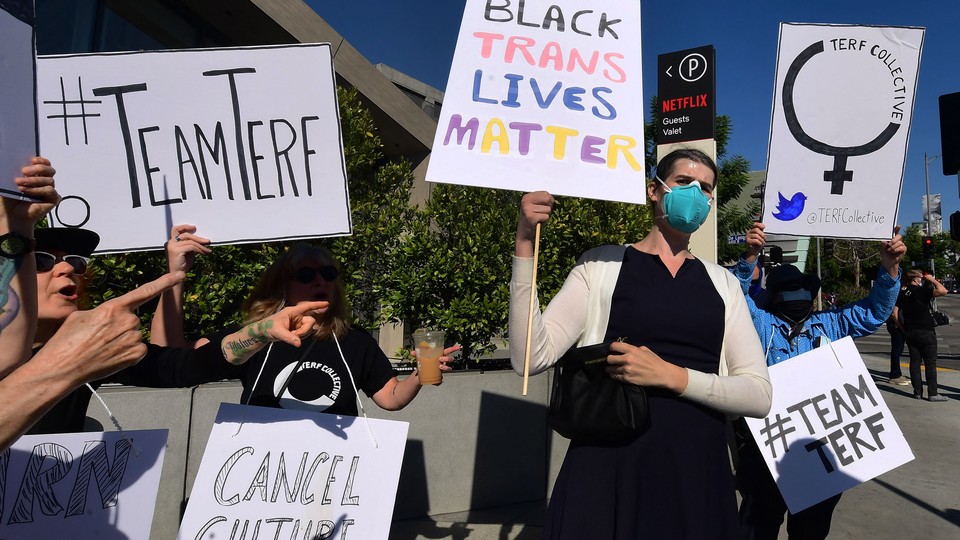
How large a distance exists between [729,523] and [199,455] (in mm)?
3063

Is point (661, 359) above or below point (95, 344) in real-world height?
below

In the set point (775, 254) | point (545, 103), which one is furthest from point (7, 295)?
point (775, 254)

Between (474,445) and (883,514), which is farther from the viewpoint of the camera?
(883,514)

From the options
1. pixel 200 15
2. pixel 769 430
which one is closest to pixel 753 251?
pixel 769 430

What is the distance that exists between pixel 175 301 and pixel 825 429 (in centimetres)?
292

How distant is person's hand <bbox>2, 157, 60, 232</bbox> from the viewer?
1.38 m

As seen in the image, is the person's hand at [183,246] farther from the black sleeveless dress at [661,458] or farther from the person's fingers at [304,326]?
the black sleeveless dress at [661,458]

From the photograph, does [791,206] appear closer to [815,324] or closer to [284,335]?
[815,324]

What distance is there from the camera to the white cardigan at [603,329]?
174 centimetres

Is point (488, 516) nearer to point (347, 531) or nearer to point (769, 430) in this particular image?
point (769, 430)

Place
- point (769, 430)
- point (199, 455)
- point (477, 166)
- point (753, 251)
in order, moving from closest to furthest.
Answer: point (477, 166), point (769, 430), point (753, 251), point (199, 455)

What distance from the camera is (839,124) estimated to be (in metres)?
3.13

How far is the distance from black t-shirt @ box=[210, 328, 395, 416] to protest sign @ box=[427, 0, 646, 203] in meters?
0.89

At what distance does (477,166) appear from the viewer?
77.7 inches
